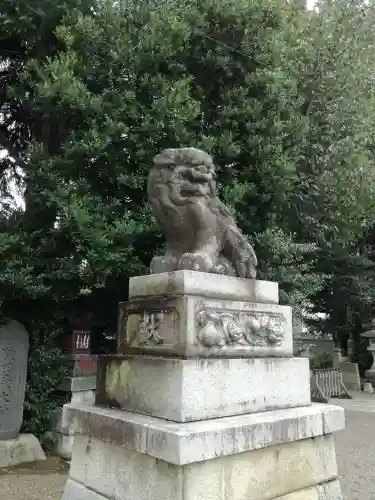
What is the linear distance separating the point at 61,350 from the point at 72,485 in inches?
165

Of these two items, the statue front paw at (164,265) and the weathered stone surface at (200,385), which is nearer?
the weathered stone surface at (200,385)

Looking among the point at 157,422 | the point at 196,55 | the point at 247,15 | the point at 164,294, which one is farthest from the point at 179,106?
the point at 157,422

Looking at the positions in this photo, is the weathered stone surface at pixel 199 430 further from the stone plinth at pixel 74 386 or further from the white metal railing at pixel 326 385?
the white metal railing at pixel 326 385

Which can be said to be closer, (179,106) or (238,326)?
(238,326)

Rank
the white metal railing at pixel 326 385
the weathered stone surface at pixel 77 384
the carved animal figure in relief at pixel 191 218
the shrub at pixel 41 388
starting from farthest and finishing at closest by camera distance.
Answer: the white metal railing at pixel 326 385
the weathered stone surface at pixel 77 384
the shrub at pixel 41 388
the carved animal figure in relief at pixel 191 218

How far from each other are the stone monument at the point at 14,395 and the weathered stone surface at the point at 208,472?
3489mm

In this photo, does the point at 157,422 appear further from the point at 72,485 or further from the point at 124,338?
the point at 72,485

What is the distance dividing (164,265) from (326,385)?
36.1 feet

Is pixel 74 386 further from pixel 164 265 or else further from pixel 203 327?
pixel 203 327

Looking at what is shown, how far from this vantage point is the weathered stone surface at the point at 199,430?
105 inches

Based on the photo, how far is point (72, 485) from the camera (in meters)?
3.48

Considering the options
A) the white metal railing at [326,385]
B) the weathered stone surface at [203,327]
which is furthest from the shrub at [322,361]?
the weathered stone surface at [203,327]

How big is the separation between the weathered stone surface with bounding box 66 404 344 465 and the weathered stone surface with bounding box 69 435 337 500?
0.10 meters

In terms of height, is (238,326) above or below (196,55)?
below
